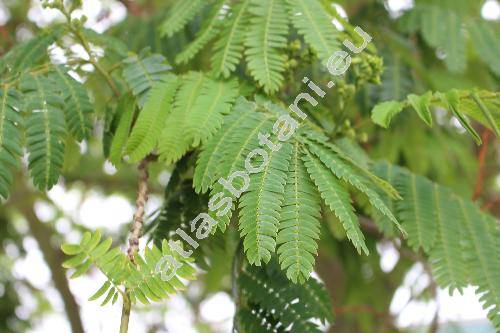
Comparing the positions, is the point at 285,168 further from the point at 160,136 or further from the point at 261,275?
the point at 261,275

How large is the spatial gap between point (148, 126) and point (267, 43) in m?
0.32

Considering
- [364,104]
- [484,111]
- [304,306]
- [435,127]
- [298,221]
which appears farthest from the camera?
[435,127]

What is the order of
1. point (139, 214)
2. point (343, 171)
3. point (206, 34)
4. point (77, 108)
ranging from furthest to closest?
point (206, 34)
point (77, 108)
point (139, 214)
point (343, 171)

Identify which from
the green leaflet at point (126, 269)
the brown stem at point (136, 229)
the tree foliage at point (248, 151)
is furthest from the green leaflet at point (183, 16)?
the green leaflet at point (126, 269)

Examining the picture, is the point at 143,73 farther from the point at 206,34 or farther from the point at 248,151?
the point at 248,151

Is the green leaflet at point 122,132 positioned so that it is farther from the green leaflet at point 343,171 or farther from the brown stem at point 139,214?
the green leaflet at point 343,171

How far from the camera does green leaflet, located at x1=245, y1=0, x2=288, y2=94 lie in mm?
1372

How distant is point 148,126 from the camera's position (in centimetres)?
130

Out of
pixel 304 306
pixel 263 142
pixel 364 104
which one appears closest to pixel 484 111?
pixel 263 142

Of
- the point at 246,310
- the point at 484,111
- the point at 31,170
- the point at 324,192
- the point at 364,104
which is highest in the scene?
the point at 364,104

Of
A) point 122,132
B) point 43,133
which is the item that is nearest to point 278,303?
point 122,132

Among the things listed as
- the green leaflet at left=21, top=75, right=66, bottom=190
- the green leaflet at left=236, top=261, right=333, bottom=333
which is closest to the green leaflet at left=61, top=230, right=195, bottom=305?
Answer: the green leaflet at left=21, top=75, right=66, bottom=190

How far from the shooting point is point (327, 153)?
119cm

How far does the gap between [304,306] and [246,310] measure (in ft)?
0.41
